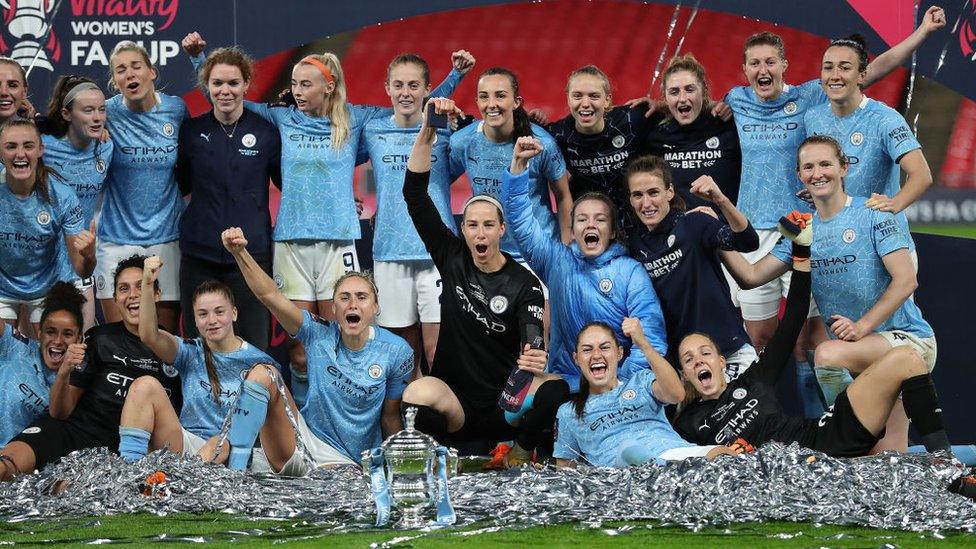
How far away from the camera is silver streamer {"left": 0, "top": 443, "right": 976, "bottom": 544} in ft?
17.3

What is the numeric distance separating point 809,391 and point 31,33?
5089 mm

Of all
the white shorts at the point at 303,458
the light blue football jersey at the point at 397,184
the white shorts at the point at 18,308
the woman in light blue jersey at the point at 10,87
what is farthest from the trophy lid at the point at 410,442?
the woman in light blue jersey at the point at 10,87

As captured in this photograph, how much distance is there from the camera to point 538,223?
7.09m

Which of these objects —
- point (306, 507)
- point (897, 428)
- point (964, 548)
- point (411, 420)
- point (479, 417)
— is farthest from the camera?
point (479, 417)

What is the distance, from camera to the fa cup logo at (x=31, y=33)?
8.13 metres

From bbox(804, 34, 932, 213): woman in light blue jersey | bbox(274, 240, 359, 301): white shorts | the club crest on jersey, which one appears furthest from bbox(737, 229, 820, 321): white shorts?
bbox(274, 240, 359, 301): white shorts

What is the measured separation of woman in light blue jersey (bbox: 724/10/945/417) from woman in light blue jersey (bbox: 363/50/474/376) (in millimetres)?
1687

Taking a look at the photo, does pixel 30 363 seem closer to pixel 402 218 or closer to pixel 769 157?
pixel 402 218

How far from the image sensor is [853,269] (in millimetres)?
6695

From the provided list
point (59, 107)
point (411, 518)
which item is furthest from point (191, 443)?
point (59, 107)

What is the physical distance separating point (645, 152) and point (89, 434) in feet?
10.9

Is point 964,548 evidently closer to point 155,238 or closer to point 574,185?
point 574,185

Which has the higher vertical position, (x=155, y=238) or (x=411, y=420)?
Answer: (x=155, y=238)

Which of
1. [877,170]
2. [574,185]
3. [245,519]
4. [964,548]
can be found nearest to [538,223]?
[574,185]
